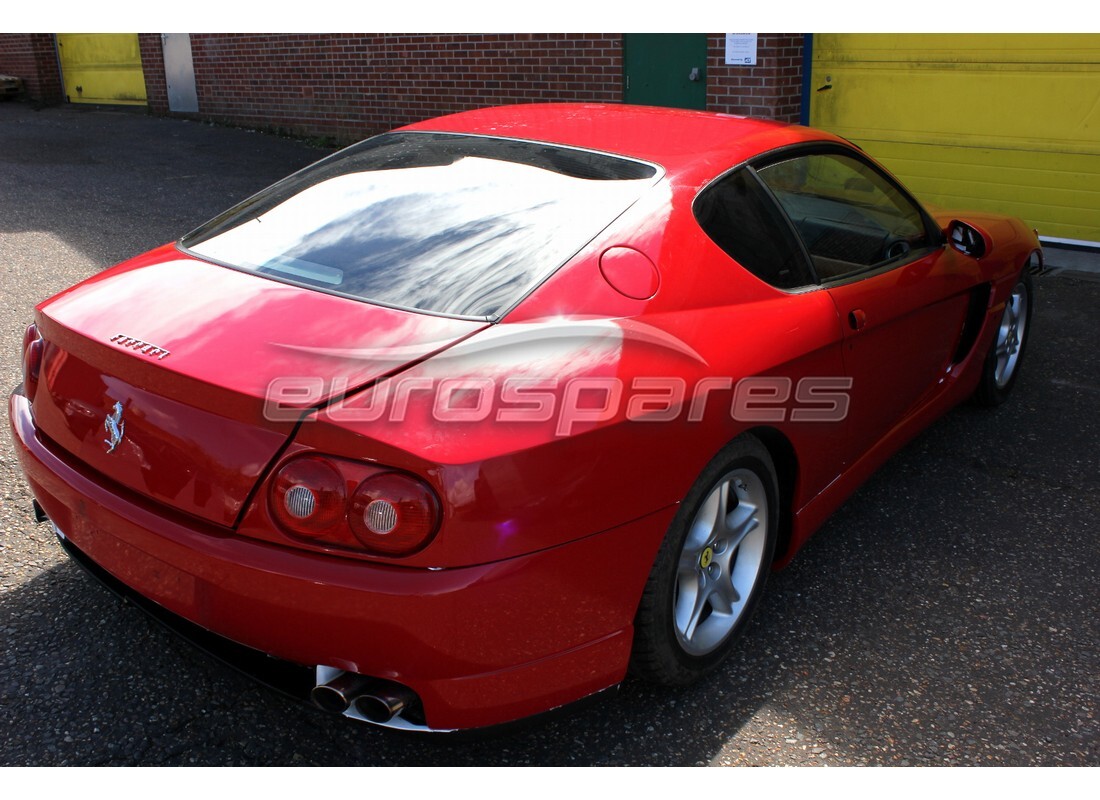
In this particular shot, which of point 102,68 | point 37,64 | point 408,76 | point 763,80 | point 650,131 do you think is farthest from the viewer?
point 37,64

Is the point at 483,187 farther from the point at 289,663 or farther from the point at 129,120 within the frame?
the point at 129,120

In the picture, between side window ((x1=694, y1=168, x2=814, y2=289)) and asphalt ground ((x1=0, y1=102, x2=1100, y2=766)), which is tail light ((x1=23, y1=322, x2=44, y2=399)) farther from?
side window ((x1=694, y1=168, x2=814, y2=289))

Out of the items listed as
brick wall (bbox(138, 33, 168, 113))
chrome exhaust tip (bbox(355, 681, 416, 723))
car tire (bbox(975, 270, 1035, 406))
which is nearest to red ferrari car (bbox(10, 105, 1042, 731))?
chrome exhaust tip (bbox(355, 681, 416, 723))

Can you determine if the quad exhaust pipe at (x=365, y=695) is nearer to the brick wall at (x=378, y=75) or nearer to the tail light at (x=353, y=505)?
the tail light at (x=353, y=505)

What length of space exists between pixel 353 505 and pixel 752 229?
1471mm

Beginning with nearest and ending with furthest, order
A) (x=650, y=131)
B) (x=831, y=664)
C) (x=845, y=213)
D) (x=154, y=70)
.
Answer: (x=831, y=664), (x=650, y=131), (x=845, y=213), (x=154, y=70)

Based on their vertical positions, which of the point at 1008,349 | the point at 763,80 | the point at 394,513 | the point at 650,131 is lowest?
the point at 1008,349

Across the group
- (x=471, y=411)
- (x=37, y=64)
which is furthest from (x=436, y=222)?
(x=37, y=64)

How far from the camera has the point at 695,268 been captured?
256 centimetres

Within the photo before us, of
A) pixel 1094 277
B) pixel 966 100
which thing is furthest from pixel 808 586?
pixel 966 100

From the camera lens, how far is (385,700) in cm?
204

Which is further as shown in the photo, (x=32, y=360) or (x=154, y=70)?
(x=154, y=70)

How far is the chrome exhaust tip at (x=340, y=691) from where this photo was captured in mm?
2043

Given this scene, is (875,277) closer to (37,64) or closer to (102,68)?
(102,68)
